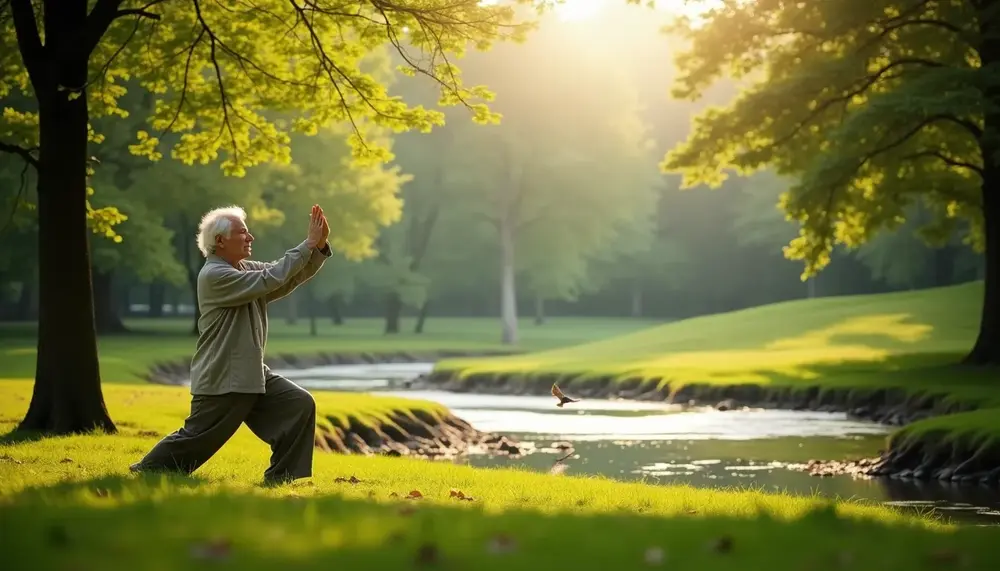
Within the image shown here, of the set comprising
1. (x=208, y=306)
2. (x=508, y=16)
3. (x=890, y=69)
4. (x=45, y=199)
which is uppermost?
(x=890, y=69)

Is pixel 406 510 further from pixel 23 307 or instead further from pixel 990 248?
pixel 23 307

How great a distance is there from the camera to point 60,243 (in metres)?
15.0

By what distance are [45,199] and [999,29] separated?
19254 millimetres

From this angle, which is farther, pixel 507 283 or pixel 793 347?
pixel 507 283

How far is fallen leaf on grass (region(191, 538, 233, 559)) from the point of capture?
5211 mm

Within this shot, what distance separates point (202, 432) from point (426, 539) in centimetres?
450

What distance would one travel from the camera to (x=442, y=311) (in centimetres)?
10250

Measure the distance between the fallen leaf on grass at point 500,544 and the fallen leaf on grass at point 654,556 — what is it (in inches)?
23.9

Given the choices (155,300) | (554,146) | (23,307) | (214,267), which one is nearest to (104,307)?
(23,307)

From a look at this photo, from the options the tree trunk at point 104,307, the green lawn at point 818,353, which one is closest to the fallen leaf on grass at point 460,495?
the green lawn at point 818,353

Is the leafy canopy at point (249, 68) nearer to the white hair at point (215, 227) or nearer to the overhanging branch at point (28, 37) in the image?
the overhanging branch at point (28, 37)

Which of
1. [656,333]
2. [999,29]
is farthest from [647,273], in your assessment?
[999,29]

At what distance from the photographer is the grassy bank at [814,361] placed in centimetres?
2717

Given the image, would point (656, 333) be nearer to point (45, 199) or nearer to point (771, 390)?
point (771, 390)
